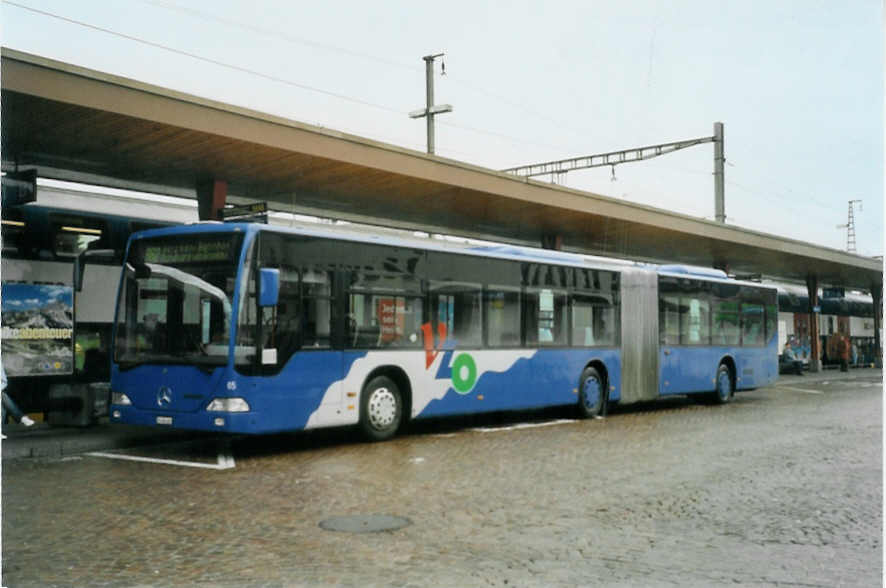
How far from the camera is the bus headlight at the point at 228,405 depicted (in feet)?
38.2

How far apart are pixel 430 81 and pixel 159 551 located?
25610mm

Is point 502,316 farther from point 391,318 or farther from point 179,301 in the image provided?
point 179,301

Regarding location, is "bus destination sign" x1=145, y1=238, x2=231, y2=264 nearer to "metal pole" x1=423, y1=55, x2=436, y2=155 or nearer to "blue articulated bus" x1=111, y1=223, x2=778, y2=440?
"blue articulated bus" x1=111, y1=223, x2=778, y2=440

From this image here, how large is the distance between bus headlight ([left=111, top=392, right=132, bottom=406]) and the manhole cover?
5.43 meters

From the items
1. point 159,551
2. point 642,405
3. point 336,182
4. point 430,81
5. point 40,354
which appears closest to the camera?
point 159,551

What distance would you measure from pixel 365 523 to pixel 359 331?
573 centimetres

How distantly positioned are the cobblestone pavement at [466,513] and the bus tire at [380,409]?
27cm

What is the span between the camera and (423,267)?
14602 millimetres

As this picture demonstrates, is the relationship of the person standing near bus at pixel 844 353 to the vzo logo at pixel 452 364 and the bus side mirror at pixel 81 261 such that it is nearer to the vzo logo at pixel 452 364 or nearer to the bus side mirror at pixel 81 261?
the vzo logo at pixel 452 364

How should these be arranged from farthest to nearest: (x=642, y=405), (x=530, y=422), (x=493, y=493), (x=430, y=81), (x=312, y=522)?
1. (x=430, y=81)
2. (x=642, y=405)
3. (x=530, y=422)
4. (x=493, y=493)
5. (x=312, y=522)

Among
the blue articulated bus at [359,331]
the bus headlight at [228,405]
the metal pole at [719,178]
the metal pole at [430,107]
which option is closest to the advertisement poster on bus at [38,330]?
the blue articulated bus at [359,331]

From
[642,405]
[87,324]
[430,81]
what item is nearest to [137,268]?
[87,324]

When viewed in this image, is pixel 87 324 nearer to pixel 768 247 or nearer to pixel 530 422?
pixel 530 422

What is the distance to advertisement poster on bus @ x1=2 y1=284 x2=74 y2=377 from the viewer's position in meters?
13.9
